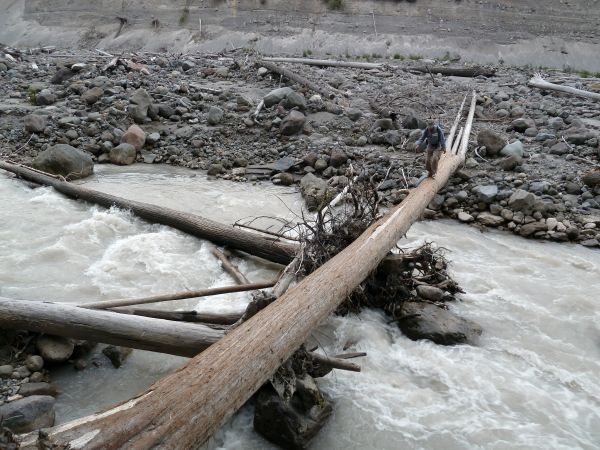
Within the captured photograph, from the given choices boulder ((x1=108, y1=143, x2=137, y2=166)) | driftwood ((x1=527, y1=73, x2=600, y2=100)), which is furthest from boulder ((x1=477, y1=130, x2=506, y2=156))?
boulder ((x1=108, y1=143, x2=137, y2=166))

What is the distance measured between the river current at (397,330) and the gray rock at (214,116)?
3.45 metres

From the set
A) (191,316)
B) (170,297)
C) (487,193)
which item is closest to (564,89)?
(487,193)

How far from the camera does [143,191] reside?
9.11 metres

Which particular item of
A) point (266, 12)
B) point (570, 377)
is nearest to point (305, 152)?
point (570, 377)

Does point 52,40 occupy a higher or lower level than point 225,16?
lower

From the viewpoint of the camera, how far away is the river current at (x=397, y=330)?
13.4 ft

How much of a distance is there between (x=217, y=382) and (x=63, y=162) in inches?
300

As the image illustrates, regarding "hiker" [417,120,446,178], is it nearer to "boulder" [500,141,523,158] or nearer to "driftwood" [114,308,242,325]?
"boulder" [500,141,523,158]

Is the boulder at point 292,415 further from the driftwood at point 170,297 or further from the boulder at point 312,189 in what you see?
the boulder at point 312,189

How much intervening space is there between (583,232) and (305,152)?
17.8 feet

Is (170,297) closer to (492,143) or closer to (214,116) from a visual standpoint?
(214,116)

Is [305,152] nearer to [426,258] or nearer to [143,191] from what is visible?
[143,191]

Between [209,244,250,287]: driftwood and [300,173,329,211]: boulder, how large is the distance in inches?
87.0

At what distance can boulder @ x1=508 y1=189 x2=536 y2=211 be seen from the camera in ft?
27.2
